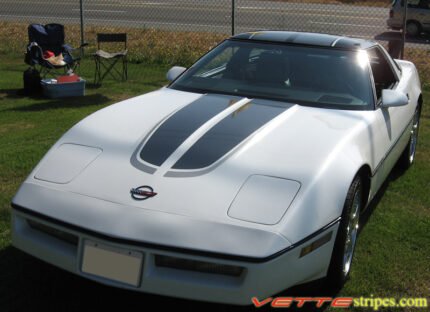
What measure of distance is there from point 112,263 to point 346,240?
1283 mm

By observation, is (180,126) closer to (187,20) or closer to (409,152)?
(409,152)

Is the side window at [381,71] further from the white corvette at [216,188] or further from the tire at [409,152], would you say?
the tire at [409,152]

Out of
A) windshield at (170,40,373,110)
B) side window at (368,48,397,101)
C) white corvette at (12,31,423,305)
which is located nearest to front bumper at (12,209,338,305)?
white corvette at (12,31,423,305)

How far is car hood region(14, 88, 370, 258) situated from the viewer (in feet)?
8.65

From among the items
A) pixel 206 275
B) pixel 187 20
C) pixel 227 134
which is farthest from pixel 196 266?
pixel 187 20

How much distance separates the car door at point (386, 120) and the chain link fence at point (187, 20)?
20.6 ft

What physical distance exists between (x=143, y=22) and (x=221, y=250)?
50.8 feet

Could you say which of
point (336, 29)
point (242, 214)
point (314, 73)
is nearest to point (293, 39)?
point (314, 73)

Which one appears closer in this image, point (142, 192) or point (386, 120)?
point (142, 192)

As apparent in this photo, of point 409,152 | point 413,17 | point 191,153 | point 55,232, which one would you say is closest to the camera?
point 55,232

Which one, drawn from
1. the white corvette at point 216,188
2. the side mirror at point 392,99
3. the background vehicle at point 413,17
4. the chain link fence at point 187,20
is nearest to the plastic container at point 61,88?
the chain link fence at point 187,20

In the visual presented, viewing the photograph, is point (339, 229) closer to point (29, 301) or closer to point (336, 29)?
point (29, 301)

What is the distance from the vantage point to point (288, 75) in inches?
159

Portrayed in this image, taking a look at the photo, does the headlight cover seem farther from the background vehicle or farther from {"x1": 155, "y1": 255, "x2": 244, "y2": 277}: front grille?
the background vehicle
